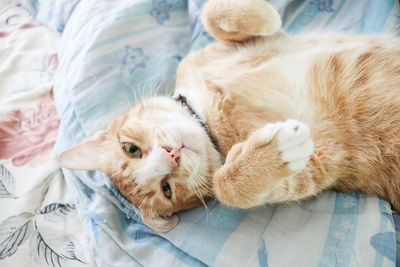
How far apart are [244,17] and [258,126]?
0.44m

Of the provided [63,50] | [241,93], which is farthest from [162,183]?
[63,50]

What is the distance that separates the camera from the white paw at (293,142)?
2.53 feet

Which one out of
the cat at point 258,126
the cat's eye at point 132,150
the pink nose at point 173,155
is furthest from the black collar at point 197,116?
the cat's eye at point 132,150

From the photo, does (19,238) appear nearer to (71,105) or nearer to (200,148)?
(71,105)

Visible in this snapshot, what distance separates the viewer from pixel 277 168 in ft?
2.62

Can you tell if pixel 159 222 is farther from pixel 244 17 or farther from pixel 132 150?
pixel 244 17

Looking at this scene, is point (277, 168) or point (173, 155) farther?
point (173, 155)

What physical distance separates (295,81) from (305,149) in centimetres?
33

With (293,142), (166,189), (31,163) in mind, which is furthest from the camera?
(31,163)

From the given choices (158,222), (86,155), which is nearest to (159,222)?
(158,222)

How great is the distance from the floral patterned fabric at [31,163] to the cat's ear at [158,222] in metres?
0.24

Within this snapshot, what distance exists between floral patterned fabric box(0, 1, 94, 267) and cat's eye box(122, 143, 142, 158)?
319 mm

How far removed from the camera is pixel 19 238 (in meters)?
1.00

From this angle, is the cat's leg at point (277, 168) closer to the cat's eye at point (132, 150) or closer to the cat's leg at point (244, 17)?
the cat's eye at point (132, 150)
